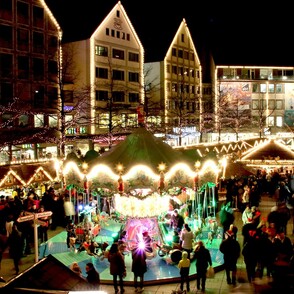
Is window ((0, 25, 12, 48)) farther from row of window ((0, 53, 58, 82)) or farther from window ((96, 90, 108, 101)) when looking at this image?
window ((96, 90, 108, 101))

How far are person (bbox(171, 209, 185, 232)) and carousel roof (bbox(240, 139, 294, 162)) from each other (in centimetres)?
965

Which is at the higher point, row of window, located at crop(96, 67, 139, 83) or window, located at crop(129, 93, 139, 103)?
row of window, located at crop(96, 67, 139, 83)

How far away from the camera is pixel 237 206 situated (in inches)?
890

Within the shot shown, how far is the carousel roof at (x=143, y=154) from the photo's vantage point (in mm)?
13867

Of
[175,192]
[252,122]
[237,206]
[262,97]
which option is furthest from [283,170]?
[262,97]

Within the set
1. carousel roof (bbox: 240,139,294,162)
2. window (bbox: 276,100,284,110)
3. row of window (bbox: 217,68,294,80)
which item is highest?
row of window (bbox: 217,68,294,80)

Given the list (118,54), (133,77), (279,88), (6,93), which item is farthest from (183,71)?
(6,93)

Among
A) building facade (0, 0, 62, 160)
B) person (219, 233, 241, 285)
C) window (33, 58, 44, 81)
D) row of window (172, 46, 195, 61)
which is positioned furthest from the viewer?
row of window (172, 46, 195, 61)

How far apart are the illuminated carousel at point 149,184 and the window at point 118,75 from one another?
3042cm

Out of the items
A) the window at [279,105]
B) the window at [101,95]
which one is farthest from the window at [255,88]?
the window at [101,95]

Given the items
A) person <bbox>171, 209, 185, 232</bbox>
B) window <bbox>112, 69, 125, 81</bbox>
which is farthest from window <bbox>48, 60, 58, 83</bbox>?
person <bbox>171, 209, 185, 232</bbox>

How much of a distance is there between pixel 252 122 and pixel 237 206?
4118 centimetres

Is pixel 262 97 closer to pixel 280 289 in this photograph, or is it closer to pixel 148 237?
pixel 148 237

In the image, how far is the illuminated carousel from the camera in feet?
45.2
